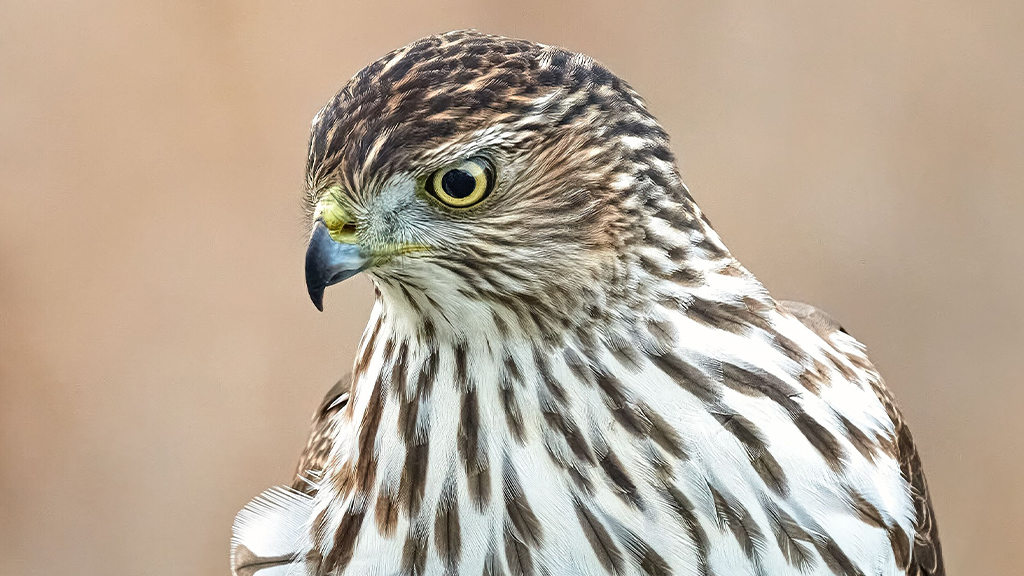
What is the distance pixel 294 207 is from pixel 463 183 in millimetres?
2448

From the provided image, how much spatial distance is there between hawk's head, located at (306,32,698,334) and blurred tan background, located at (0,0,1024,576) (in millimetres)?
2266

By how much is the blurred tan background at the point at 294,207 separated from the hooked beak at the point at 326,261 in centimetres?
230

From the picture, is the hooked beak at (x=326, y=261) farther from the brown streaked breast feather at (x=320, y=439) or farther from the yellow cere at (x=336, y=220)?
the brown streaked breast feather at (x=320, y=439)

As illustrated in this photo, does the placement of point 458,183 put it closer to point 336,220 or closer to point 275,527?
point 336,220

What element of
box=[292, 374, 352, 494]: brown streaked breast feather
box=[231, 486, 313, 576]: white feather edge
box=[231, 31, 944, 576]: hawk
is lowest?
box=[231, 486, 313, 576]: white feather edge

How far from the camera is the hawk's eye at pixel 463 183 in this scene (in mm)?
1408

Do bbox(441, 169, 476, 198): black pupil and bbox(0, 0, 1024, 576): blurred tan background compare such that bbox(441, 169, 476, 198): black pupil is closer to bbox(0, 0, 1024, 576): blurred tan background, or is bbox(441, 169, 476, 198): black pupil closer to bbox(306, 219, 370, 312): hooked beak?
bbox(306, 219, 370, 312): hooked beak

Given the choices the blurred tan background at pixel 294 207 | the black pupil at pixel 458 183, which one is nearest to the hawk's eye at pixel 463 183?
the black pupil at pixel 458 183

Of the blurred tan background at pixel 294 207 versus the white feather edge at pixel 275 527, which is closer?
the white feather edge at pixel 275 527

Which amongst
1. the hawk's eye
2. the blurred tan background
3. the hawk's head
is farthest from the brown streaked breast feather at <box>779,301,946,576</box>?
the blurred tan background

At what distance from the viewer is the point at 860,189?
3.82 m

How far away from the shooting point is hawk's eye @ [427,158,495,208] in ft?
4.62

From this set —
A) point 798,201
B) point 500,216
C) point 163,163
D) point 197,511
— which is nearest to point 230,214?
point 163,163

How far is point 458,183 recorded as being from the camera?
4.64 ft
